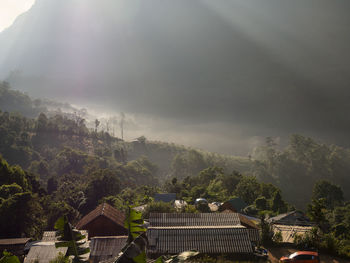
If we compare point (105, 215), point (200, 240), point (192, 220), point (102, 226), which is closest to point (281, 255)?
point (200, 240)

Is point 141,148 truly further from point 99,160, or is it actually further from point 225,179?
A: point 225,179

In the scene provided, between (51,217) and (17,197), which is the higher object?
(17,197)

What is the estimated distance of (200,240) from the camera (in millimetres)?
17375

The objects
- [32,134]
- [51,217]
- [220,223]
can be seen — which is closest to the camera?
[220,223]

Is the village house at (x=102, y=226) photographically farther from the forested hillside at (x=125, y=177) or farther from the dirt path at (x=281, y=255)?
the dirt path at (x=281, y=255)

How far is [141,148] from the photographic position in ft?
557

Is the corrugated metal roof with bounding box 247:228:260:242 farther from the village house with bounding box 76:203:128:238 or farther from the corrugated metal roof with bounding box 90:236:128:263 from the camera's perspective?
the village house with bounding box 76:203:128:238

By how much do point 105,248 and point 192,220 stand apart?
6.21 m

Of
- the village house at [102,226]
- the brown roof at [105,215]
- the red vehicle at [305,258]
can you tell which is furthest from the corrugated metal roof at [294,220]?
the red vehicle at [305,258]

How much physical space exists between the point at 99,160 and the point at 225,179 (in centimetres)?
4478

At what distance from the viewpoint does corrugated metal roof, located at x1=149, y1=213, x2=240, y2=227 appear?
18.7 metres

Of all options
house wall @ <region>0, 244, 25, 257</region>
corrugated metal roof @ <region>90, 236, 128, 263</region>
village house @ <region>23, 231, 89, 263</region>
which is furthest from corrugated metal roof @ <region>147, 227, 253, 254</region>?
house wall @ <region>0, 244, 25, 257</region>

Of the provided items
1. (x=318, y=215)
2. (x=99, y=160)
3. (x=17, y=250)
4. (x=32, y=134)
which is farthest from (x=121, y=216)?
(x=32, y=134)

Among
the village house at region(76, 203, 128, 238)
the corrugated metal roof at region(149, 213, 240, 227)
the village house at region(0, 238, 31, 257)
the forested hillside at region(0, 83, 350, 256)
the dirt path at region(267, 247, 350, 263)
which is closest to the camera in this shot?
the dirt path at region(267, 247, 350, 263)
